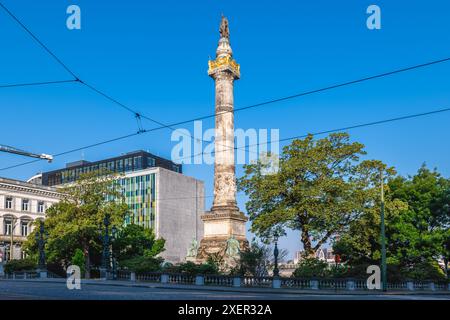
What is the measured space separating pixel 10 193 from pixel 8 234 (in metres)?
6.48

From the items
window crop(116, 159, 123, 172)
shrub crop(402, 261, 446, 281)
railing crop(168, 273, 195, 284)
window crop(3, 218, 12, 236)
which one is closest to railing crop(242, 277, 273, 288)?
railing crop(168, 273, 195, 284)

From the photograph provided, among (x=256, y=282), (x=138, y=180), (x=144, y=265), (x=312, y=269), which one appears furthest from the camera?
(x=138, y=180)

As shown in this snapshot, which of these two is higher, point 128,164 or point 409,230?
point 128,164

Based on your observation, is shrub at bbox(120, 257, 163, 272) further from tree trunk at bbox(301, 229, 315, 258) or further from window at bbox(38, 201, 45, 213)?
window at bbox(38, 201, 45, 213)

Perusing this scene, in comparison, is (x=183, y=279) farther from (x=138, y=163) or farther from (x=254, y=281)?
(x=138, y=163)

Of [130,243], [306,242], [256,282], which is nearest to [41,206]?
[130,243]

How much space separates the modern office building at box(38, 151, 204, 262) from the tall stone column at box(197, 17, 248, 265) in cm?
5654

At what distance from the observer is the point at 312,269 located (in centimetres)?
3650

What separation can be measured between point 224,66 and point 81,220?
74.7 feet

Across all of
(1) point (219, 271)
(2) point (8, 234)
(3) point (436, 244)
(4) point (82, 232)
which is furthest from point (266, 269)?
(2) point (8, 234)

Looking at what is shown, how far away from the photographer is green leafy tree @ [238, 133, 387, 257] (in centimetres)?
4084

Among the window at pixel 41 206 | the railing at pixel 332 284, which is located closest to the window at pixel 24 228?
the window at pixel 41 206

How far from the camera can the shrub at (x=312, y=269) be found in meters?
35.9

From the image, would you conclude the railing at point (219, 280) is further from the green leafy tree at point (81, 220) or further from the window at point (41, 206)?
the window at point (41, 206)
